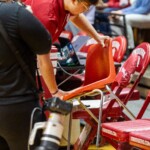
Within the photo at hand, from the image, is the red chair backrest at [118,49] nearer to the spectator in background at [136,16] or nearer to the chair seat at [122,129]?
the chair seat at [122,129]

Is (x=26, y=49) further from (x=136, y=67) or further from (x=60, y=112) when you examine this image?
(x=136, y=67)

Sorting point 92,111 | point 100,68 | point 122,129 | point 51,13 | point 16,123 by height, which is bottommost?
point 92,111

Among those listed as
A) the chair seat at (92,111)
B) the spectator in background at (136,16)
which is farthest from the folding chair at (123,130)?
the spectator in background at (136,16)

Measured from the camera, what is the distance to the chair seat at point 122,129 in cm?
237

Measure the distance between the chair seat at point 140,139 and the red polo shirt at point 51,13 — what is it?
0.67 meters

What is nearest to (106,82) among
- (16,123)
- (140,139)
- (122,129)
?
(122,129)

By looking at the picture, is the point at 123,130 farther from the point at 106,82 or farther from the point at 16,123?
the point at 16,123

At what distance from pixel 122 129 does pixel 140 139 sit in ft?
0.55

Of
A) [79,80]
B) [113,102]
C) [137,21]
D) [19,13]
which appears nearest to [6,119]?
[19,13]

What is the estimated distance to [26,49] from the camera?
1842mm

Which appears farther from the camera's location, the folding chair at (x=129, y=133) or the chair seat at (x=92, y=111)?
the chair seat at (x=92, y=111)

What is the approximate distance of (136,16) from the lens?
6.39 metres

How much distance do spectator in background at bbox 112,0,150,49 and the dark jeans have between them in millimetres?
4629

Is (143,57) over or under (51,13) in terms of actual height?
under
